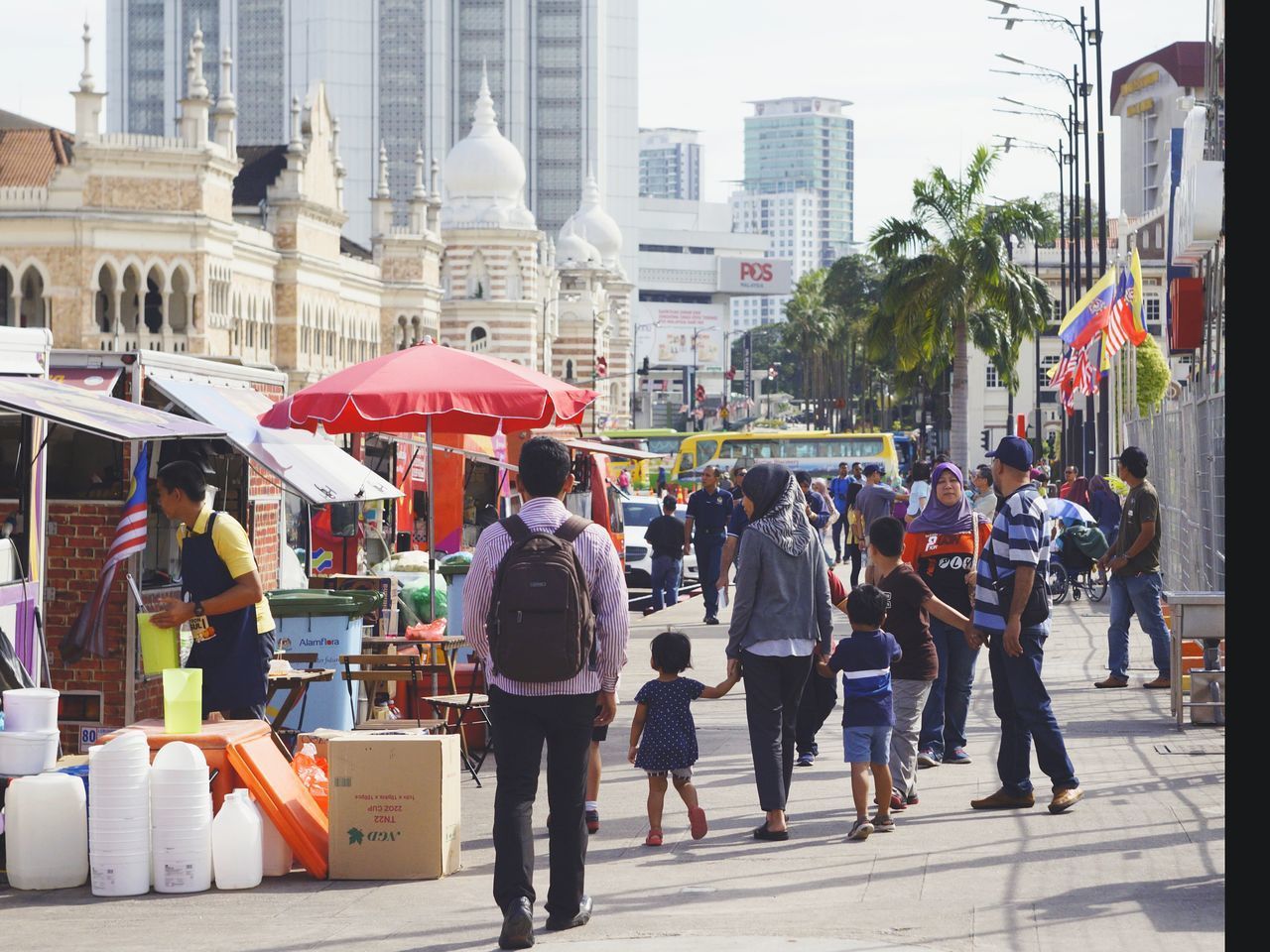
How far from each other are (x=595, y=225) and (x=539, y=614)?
10620 cm

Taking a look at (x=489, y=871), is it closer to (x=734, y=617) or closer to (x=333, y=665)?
(x=734, y=617)

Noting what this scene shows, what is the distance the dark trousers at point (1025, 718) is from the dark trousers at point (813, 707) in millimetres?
1096

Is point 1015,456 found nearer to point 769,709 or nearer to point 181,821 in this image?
point 769,709

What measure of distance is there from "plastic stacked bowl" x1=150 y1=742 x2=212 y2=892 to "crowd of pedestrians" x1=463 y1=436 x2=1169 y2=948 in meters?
1.57

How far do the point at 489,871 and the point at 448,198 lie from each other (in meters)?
74.3

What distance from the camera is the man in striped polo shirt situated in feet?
29.3

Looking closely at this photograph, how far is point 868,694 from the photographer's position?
852cm

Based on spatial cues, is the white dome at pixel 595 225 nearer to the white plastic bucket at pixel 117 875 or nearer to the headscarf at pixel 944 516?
the headscarf at pixel 944 516

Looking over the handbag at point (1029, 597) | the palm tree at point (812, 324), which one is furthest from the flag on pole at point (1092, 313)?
the palm tree at point (812, 324)

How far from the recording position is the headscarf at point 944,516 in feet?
34.3

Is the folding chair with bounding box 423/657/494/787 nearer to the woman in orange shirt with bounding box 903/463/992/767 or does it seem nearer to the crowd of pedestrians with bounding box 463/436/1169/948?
the crowd of pedestrians with bounding box 463/436/1169/948

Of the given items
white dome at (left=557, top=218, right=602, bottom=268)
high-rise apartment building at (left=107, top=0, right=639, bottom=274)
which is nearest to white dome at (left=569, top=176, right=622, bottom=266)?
white dome at (left=557, top=218, right=602, bottom=268)

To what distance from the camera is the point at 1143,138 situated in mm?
88500

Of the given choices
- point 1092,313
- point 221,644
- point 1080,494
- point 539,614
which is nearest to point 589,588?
point 539,614
